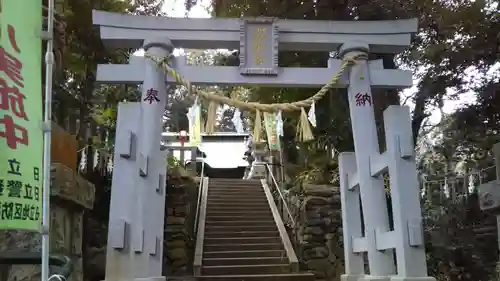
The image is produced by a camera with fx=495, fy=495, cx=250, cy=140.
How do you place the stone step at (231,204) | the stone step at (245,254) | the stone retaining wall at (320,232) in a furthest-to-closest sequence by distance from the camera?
the stone step at (231,204), the stone retaining wall at (320,232), the stone step at (245,254)

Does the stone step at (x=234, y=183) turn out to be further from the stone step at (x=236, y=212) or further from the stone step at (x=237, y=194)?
the stone step at (x=236, y=212)

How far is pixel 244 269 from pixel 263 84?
4383 millimetres

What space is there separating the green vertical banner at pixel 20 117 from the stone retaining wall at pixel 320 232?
8719 millimetres

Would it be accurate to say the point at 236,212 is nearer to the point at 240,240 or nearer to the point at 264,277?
the point at 240,240

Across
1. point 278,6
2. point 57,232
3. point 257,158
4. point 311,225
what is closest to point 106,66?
point 57,232

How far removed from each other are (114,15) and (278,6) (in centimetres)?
441

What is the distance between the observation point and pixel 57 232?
4.69 m

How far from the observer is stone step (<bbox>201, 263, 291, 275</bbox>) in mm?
9328

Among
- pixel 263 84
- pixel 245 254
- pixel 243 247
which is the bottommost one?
pixel 245 254

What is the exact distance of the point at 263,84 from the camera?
6.27 m

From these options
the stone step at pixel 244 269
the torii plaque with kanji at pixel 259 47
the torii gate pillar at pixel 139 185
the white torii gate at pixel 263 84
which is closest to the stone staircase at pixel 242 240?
the stone step at pixel 244 269

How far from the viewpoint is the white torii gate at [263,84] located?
5.47 m

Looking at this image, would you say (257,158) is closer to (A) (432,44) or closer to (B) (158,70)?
(A) (432,44)

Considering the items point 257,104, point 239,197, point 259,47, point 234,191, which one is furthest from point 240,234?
point 259,47
